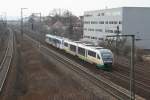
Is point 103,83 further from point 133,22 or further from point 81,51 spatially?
point 133,22

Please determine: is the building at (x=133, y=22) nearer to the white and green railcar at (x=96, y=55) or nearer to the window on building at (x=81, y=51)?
the window on building at (x=81, y=51)

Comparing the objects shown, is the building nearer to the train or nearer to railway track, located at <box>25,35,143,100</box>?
the train

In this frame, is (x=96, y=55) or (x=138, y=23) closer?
(x=96, y=55)

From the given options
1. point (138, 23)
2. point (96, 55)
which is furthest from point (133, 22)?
point (96, 55)

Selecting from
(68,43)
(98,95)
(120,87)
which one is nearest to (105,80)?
(120,87)

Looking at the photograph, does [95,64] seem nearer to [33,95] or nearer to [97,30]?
[33,95]

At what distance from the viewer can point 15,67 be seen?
4991cm

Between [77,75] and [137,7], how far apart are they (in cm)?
4745

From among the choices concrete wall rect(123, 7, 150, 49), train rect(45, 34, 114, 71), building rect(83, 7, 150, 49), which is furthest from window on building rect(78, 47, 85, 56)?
concrete wall rect(123, 7, 150, 49)

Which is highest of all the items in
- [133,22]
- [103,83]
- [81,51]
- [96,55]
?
[133,22]

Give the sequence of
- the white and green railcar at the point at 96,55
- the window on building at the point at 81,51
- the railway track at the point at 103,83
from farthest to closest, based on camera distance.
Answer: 1. the window on building at the point at 81,51
2. the white and green railcar at the point at 96,55
3. the railway track at the point at 103,83

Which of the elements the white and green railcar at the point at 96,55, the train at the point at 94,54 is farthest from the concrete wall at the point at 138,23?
the white and green railcar at the point at 96,55

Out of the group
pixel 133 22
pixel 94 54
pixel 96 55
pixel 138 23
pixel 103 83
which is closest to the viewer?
pixel 103 83

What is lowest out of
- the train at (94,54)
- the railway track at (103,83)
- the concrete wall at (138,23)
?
the railway track at (103,83)
